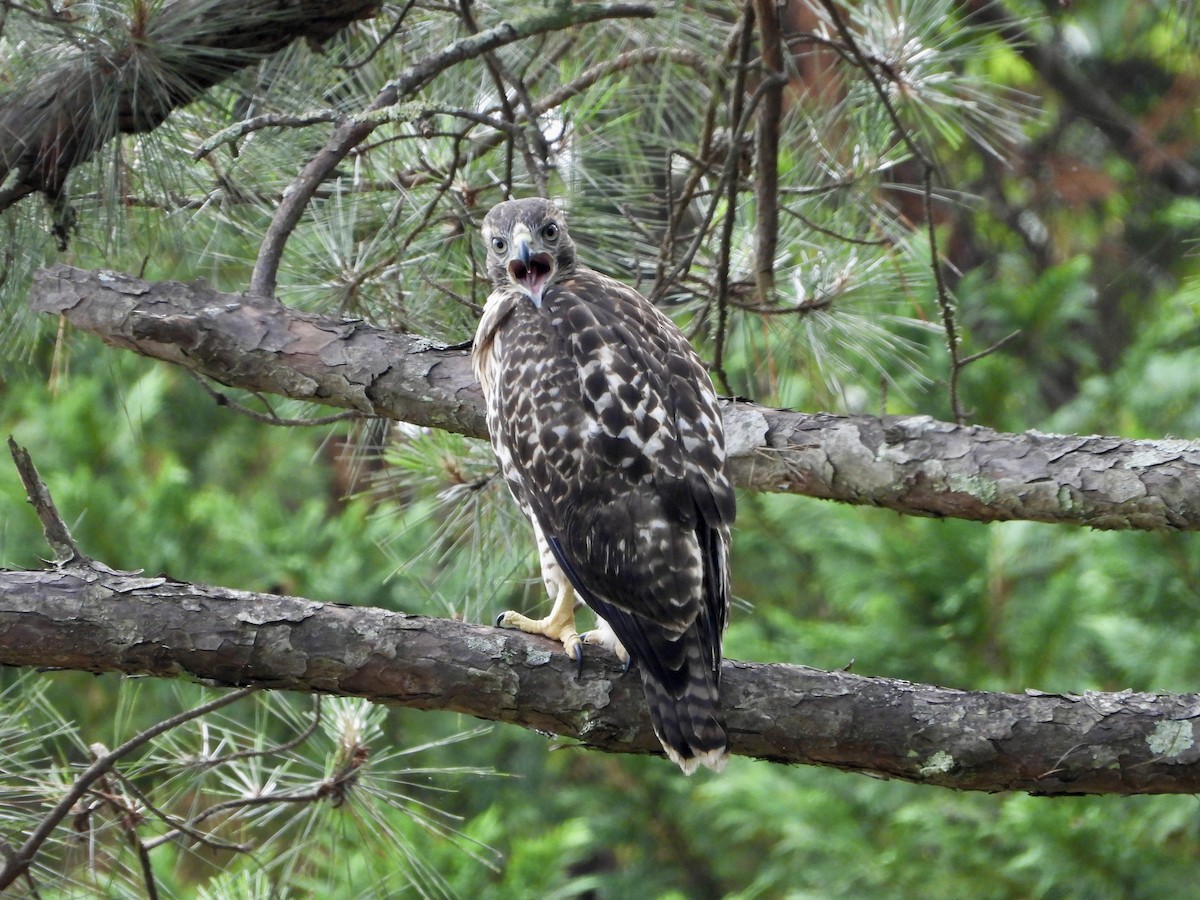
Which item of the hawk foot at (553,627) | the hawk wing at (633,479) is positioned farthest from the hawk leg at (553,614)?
the hawk wing at (633,479)

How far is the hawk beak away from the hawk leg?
0.58m

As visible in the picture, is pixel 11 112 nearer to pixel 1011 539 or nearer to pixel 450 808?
pixel 1011 539

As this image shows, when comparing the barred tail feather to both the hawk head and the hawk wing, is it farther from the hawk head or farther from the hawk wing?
the hawk head

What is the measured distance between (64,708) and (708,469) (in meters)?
5.28

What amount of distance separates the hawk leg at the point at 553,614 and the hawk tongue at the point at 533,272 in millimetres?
579

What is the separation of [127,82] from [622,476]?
1.47 metres

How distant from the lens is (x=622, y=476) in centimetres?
289

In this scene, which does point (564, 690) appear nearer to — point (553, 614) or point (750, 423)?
point (553, 614)

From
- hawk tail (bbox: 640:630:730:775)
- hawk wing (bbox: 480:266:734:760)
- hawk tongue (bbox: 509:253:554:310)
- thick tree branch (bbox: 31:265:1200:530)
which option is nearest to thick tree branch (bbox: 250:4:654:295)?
thick tree branch (bbox: 31:265:1200:530)

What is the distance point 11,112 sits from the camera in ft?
10.4

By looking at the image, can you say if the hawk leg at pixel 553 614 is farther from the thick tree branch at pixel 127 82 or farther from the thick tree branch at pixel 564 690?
the thick tree branch at pixel 127 82

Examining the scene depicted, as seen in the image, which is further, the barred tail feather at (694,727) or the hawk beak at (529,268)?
the hawk beak at (529,268)

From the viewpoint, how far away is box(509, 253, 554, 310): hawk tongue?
324cm

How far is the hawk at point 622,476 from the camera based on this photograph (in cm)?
275
